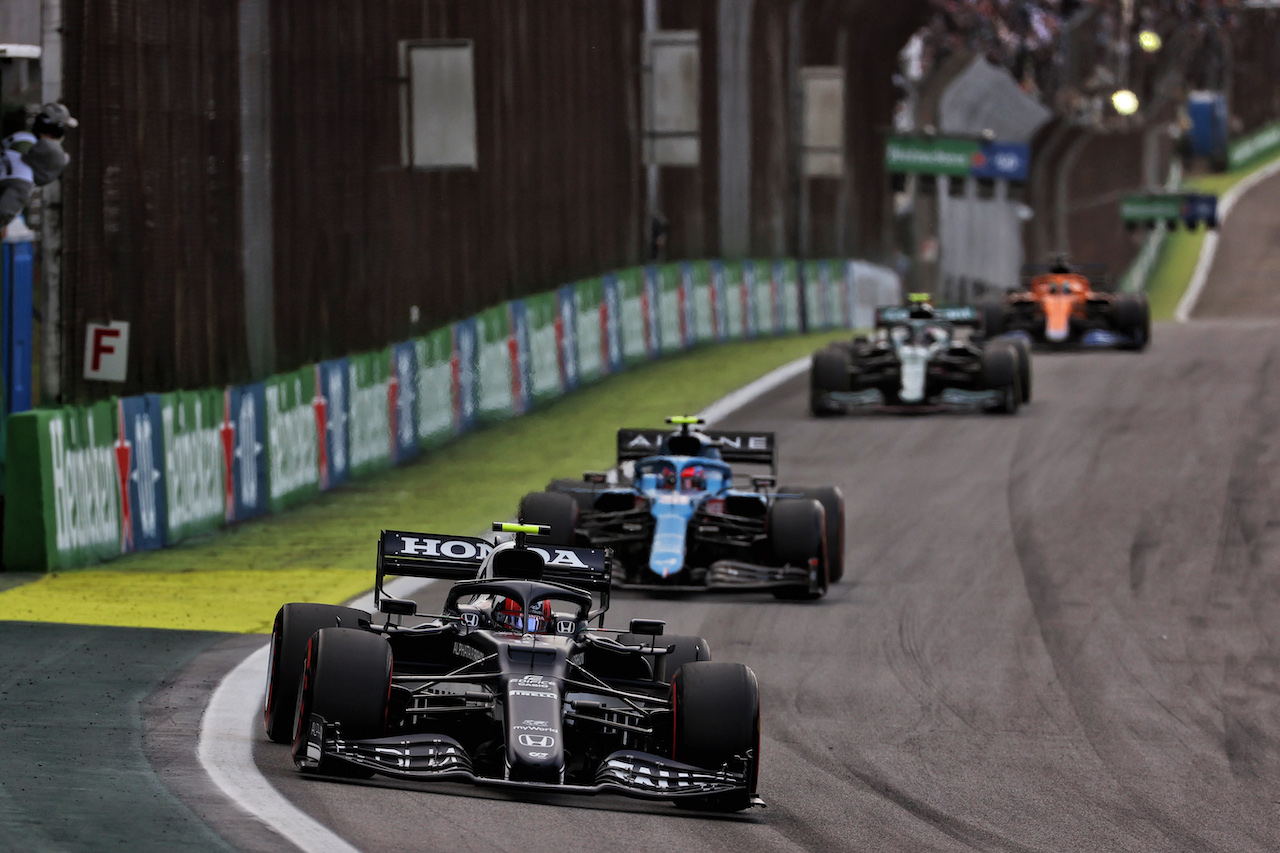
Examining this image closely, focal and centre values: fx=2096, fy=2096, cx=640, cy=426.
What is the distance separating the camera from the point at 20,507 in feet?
53.5

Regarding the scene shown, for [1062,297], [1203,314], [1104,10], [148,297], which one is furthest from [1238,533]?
[1104,10]

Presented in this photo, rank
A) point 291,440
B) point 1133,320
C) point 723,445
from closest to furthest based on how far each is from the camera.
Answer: point 723,445 → point 291,440 → point 1133,320

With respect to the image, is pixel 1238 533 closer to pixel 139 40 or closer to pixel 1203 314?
pixel 139 40

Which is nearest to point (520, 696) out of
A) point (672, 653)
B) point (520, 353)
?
point (672, 653)

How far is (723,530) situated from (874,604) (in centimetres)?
133

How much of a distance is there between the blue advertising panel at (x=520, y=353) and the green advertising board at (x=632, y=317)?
4254mm

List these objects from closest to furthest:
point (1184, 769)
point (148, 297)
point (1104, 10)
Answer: point (1184, 769), point (148, 297), point (1104, 10)

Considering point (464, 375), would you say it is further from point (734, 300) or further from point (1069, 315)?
point (734, 300)

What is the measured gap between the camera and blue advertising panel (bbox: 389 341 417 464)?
76.7 feet

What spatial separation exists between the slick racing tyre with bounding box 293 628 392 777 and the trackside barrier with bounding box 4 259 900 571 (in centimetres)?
730

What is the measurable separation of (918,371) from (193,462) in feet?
36.0

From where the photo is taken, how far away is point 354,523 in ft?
64.6

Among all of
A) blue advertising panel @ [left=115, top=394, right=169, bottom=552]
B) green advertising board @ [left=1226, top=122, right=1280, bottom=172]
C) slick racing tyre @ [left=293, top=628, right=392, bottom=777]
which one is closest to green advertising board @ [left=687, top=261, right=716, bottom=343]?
blue advertising panel @ [left=115, top=394, right=169, bottom=552]

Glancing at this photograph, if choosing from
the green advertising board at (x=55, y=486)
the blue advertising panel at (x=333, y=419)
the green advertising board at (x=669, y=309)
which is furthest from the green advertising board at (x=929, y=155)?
the green advertising board at (x=55, y=486)
